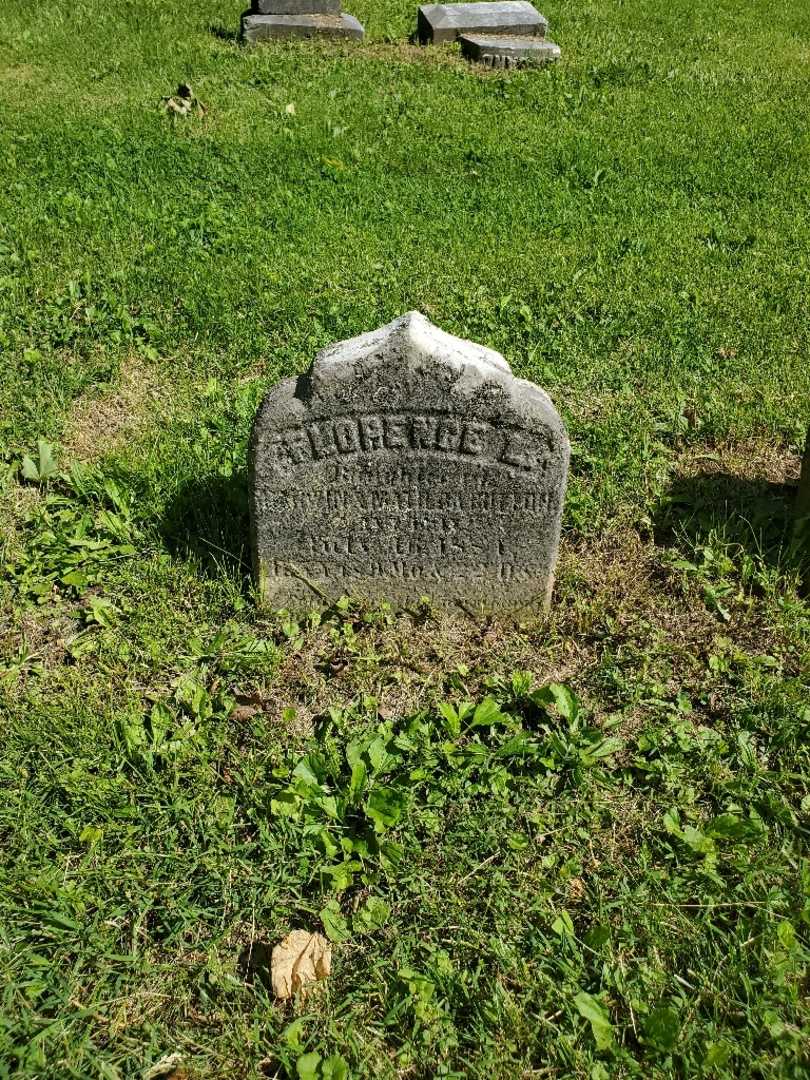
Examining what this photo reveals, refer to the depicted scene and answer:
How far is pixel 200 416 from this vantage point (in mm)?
4297

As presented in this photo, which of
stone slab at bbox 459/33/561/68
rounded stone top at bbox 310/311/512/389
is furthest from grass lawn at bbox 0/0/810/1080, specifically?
stone slab at bbox 459/33/561/68

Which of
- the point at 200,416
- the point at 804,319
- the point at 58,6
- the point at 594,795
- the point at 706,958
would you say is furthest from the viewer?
the point at 58,6

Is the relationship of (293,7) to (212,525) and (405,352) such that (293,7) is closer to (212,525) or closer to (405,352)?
(212,525)

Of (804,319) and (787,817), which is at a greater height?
(804,319)

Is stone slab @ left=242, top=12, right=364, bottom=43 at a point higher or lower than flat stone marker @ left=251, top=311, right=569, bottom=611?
higher

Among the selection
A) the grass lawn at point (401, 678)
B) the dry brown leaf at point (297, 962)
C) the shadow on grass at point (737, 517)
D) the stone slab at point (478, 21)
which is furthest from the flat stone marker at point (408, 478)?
the stone slab at point (478, 21)

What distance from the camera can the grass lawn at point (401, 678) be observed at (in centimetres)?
217

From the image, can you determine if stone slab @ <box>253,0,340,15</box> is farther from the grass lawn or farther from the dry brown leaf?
the dry brown leaf

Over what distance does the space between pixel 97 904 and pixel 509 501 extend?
5.74 ft

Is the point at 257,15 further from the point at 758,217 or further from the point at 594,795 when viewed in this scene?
the point at 594,795

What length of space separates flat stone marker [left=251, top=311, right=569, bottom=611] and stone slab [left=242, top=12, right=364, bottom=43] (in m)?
8.50

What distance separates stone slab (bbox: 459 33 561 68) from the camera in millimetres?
9047

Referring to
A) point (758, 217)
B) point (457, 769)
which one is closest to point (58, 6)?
point (758, 217)

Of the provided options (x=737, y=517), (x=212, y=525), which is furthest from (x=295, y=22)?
(x=737, y=517)
